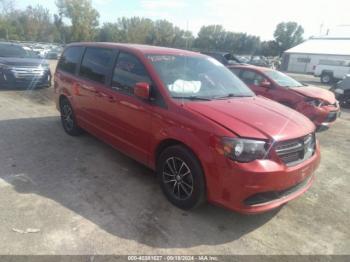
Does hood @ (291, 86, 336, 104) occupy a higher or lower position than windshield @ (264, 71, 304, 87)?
lower

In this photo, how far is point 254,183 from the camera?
2.98 metres

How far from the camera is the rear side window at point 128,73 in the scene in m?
4.05

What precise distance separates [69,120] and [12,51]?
7.17 meters

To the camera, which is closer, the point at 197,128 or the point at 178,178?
the point at 197,128

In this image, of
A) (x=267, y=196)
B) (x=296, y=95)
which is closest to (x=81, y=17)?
(x=296, y=95)

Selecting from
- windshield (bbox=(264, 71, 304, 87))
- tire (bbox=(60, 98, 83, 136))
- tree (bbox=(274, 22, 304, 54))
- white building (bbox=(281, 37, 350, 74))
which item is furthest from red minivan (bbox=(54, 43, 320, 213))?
tree (bbox=(274, 22, 304, 54))

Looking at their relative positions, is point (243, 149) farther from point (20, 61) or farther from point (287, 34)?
point (287, 34)

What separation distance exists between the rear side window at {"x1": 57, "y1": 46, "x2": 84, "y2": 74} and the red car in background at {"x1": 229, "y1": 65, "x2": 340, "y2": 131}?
4.74 m

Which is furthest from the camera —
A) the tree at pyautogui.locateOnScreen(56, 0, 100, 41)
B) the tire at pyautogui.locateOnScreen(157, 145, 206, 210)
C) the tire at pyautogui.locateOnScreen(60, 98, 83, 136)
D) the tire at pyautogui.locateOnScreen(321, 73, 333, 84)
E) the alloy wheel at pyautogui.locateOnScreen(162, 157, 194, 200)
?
the tree at pyautogui.locateOnScreen(56, 0, 100, 41)

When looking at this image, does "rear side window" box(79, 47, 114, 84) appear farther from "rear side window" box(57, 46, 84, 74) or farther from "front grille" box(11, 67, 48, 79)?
"front grille" box(11, 67, 48, 79)

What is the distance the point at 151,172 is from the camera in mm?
4625

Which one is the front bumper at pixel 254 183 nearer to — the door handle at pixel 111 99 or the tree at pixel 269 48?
the door handle at pixel 111 99

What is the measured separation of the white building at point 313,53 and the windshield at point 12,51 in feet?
105

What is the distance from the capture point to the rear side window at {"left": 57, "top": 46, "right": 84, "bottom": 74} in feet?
18.4
